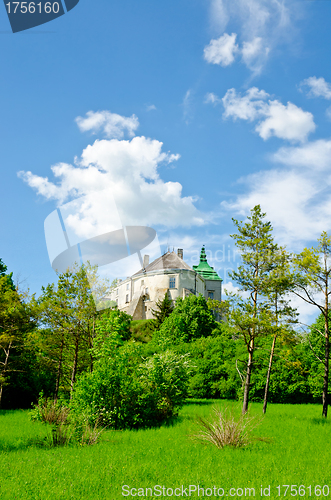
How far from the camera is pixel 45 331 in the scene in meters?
23.3

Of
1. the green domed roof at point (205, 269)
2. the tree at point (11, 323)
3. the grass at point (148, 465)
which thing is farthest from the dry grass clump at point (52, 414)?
the green domed roof at point (205, 269)

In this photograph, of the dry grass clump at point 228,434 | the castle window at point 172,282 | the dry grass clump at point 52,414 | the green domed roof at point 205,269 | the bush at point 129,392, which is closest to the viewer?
the dry grass clump at point 228,434

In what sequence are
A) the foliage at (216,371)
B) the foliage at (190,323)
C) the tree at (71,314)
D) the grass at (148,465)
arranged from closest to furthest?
1. the grass at (148,465)
2. the tree at (71,314)
3. the foliage at (216,371)
4. the foliage at (190,323)

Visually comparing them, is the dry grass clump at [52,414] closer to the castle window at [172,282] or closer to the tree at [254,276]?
the tree at [254,276]

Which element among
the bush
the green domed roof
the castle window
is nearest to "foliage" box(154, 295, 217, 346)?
the castle window

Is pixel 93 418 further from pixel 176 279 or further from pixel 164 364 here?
pixel 176 279

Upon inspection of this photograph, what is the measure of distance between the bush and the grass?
5.04 feet

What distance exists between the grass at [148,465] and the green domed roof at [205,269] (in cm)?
6583

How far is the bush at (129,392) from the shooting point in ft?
42.2

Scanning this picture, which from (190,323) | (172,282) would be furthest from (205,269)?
(190,323)

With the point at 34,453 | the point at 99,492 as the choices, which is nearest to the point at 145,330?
the point at 34,453

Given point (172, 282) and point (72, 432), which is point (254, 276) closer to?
point (72, 432)

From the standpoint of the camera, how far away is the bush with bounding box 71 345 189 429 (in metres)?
12.9

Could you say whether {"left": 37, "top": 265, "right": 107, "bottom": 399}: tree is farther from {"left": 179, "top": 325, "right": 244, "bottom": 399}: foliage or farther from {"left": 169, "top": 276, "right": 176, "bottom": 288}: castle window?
{"left": 169, "top": 276, "right": 176, "bottom": 288}: castle window
